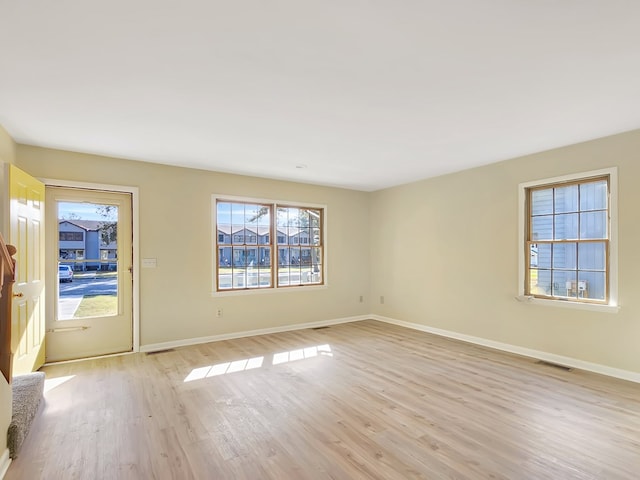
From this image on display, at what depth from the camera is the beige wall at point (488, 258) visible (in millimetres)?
3621

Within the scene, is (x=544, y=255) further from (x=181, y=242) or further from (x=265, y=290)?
(x=181, y=242)

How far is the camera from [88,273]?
4.34m

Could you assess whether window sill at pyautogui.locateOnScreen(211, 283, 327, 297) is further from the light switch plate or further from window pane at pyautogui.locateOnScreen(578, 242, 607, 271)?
window pane at pyautogui.locateOnScreen(578, 242, 607, 271)

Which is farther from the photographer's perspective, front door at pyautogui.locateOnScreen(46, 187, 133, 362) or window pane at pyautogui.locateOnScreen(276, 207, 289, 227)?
window pane at pyautogui.locateOnScreen(276, 207, 289, 227)

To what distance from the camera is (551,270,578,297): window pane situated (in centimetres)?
407

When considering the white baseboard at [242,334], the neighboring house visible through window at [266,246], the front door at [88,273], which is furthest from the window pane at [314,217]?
the front door at [88,273]

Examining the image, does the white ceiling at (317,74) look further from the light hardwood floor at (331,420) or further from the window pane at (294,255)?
the light hardwood floor at (331,420)

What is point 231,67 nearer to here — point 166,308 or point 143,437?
point 143,437

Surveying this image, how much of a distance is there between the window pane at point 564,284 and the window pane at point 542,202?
0.78 m

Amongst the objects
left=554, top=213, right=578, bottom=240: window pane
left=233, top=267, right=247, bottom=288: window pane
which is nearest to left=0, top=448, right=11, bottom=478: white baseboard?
left=233, top=267, right=247, bottom=288: window pane

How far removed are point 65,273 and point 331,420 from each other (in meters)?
3.71

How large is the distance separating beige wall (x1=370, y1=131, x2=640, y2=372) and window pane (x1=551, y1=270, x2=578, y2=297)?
212 millimetres

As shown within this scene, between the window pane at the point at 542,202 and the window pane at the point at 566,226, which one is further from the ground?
the window pane at the point at 542,202

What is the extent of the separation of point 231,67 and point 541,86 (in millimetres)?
2313
